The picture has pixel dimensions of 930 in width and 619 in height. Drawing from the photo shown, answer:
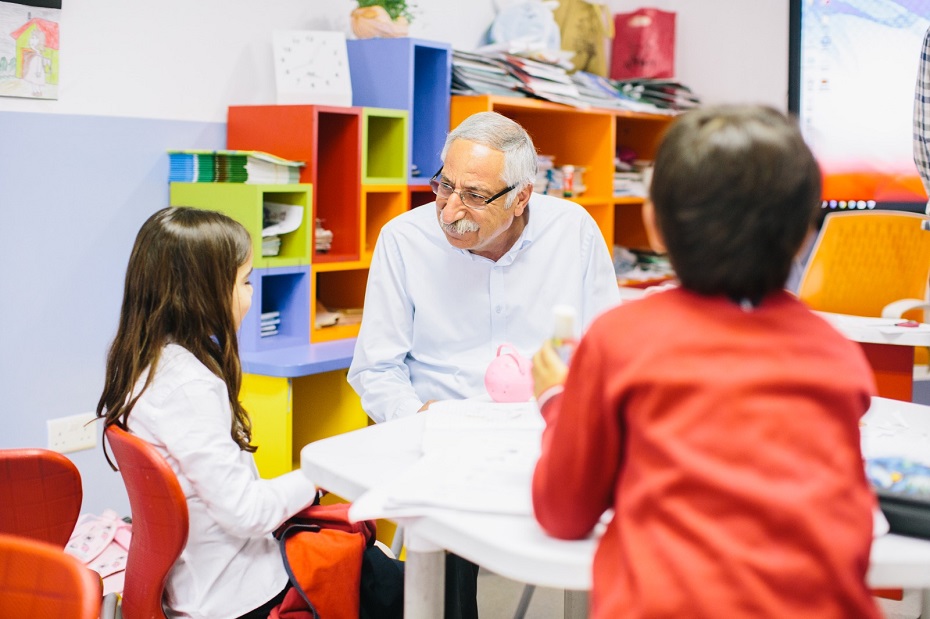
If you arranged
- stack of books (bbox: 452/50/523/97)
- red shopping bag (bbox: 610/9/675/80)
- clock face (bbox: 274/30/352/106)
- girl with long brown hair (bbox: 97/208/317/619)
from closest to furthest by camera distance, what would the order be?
girl with long brown hair (bbox: 97/208/317/619)
clock face (bbox: 274/30/352/106)
stack of books (bbox: 452/50/523/97)
red shopping bag (bbox: 610/9/675/80)

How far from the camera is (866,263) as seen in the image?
340cm

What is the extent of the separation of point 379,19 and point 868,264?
1841 mm

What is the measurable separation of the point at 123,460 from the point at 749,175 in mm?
1029

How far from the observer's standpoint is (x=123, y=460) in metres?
1.49

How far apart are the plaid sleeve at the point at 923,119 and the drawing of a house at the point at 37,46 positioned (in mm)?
2410

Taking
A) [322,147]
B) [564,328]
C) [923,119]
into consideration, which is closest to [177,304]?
[564,328]

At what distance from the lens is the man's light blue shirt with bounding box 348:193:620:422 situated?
2133 mm

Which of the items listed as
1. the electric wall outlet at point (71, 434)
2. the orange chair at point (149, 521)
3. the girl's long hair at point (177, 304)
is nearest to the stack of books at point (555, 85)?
the electric wall outlet at point (71, 434)

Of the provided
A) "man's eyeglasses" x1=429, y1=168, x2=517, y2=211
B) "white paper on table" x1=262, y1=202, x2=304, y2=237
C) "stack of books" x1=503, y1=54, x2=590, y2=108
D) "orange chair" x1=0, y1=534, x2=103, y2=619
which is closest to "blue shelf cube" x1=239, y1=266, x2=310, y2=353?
"white paper on table" x1=262, y1=202, x2=304, y2=237

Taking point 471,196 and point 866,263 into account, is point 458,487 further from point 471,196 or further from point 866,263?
point 866,263

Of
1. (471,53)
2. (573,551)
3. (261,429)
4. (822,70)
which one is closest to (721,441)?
(573,551)

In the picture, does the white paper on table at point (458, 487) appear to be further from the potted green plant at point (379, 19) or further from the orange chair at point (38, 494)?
the potted green plant at point (379, 19)

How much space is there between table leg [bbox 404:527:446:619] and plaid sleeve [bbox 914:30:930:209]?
7.11 ft

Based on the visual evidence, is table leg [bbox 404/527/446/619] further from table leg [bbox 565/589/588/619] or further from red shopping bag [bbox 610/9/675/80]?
red shopping bag [bbox 610/9/675/80]
